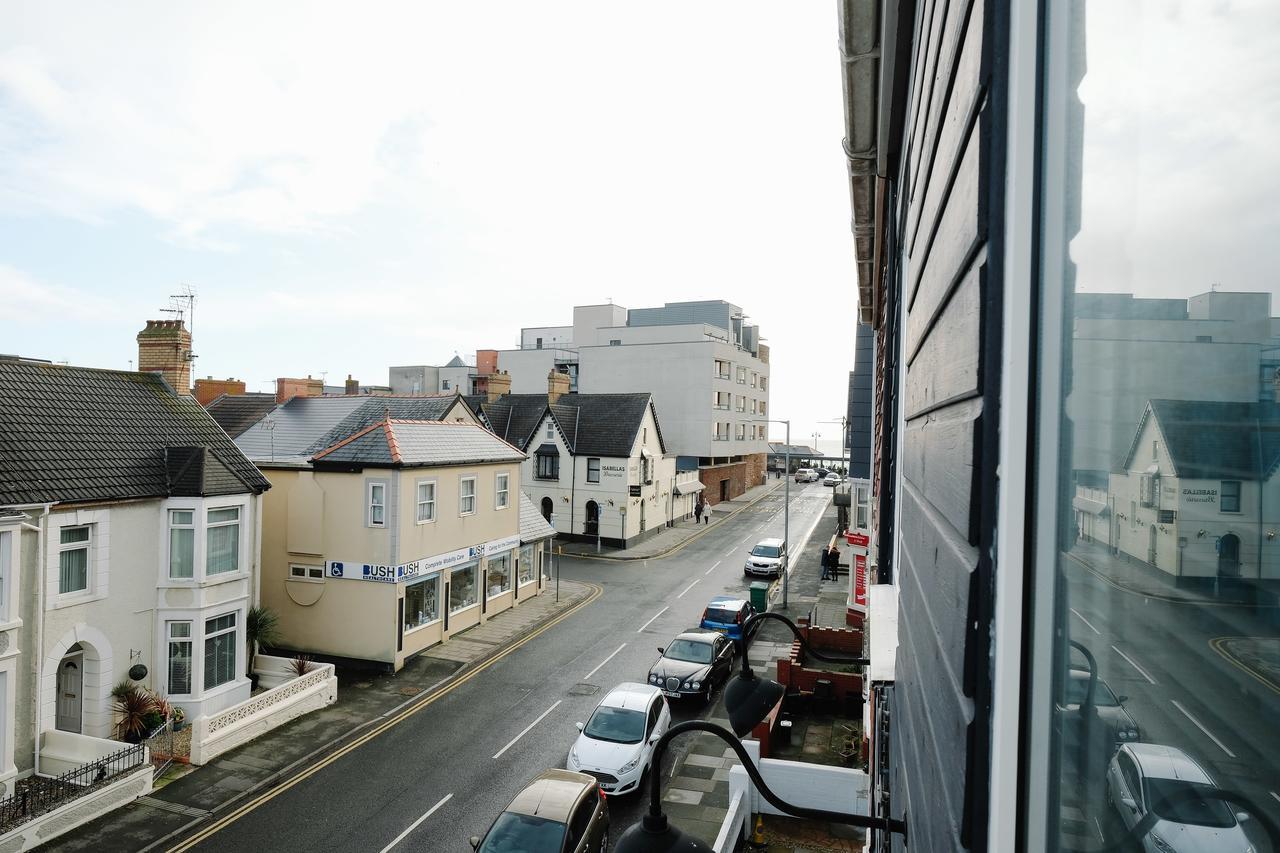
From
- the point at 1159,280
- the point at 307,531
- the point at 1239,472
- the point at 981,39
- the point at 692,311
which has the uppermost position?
the point at 692,311

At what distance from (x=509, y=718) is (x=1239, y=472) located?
59.4ft

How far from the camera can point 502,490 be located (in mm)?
26281

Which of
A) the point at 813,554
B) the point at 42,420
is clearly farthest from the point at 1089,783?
the point at 813,554

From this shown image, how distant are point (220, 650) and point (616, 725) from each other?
905 centimetres

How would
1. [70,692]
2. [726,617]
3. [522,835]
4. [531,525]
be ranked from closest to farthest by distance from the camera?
[522,835]
[70,692]
[726,617]
[531,525]

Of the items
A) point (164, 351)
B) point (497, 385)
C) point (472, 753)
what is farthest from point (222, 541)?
point (497, 385)

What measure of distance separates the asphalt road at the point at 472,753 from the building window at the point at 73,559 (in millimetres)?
5522

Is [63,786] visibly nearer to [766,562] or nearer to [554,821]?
[554,821]

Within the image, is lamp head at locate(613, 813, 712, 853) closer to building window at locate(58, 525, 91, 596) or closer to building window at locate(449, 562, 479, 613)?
building window at locate(58, 525, 91, 596)

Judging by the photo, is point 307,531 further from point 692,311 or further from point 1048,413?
point 692,311

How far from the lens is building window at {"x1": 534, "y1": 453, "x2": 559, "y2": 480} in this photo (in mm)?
41656

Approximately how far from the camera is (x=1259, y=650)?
0.64 metres

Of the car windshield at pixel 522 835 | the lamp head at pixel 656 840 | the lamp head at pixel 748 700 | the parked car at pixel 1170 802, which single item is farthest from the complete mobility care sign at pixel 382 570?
the parked car at pixel 1170 802

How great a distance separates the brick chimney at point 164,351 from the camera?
66.5 feet
